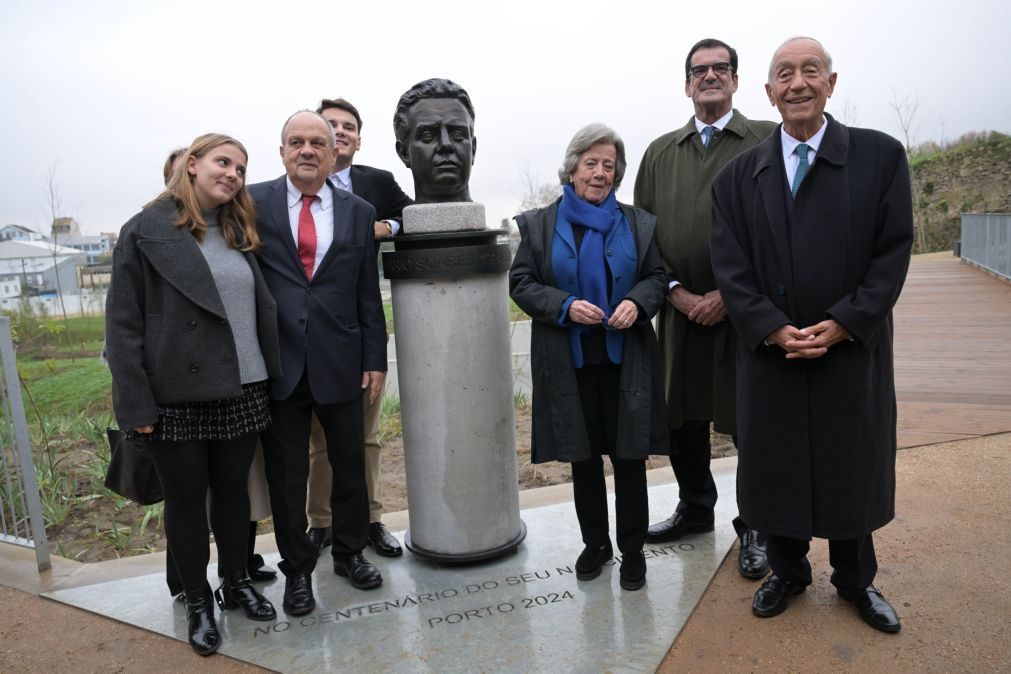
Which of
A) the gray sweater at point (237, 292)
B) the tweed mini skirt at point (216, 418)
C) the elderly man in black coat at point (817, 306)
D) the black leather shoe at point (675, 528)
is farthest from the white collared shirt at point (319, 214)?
the black leather shoe at point (675, 528)

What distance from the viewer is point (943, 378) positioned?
673cm

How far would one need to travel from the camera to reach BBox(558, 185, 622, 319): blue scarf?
3.10 m

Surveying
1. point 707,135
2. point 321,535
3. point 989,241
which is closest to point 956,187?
point 989,241

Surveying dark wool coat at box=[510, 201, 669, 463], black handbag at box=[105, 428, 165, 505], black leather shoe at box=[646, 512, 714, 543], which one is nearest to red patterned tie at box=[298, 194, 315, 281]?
dark wool coat at box=[510, 201, 669, 463]

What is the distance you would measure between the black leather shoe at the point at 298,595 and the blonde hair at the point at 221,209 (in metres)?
1.42

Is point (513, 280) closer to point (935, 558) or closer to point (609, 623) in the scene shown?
point (609, 623)

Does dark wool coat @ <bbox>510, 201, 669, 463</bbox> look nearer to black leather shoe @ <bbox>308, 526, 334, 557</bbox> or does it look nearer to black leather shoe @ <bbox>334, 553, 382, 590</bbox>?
black leather shoe @ <bbox>334, 553, 382, 590</bbox>

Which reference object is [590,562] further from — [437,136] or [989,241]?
[989,241]

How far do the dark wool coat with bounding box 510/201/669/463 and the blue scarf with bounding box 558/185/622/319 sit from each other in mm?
107

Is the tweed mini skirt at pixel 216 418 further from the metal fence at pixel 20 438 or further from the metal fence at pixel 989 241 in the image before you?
the metal fence at pixel 989 241

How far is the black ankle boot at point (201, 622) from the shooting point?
2.90 metres

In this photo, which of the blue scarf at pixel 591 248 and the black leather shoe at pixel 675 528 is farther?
the black leather shoe at pixel 675 528

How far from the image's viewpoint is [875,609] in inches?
111

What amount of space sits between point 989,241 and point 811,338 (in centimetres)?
1463
